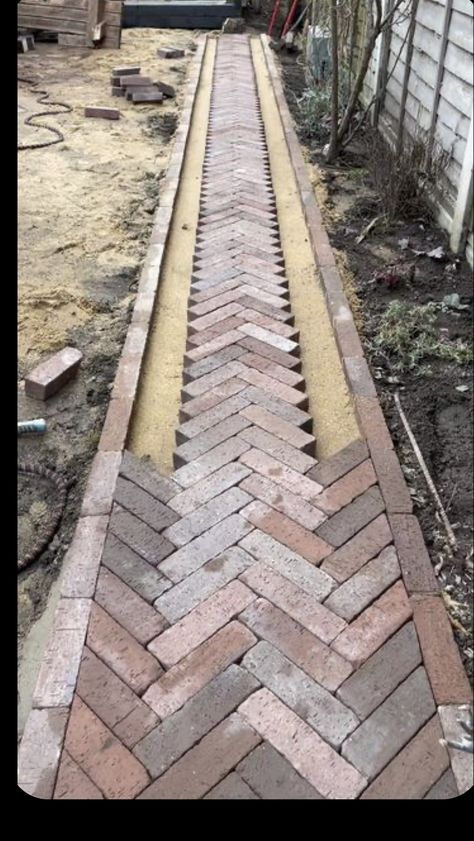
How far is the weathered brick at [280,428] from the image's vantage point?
3.34m

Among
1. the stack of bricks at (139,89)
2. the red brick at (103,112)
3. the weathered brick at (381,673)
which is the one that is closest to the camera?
the weathered brick at (381,673)

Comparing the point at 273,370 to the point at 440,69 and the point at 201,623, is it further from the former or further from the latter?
the point at 440,69

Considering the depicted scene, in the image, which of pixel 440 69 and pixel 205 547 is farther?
pixel 440 69

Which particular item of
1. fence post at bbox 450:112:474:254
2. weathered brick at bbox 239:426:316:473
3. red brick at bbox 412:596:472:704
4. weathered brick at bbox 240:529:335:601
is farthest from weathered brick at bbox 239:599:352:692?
fence post at bbox 450:112:474:254

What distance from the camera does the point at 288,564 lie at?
2.74 metres

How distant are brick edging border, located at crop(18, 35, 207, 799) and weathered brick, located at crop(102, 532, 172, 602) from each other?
5 cm

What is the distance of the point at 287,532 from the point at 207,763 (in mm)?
980

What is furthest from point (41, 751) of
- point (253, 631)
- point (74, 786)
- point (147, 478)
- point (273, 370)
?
→ point (273, 370)

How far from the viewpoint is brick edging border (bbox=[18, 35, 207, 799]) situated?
7.01 ft

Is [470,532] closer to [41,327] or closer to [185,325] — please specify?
[185,325]

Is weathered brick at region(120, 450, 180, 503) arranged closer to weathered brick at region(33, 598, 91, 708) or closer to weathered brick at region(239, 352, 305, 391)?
weathered brick at region(33, 598, 91, 708)

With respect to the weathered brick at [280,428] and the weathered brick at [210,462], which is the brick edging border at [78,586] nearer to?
the weathered brick at [210,462]

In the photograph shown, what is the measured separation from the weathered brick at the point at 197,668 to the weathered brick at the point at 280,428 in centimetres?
105

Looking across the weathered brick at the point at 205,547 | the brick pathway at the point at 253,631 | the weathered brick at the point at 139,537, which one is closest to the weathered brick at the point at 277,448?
the brick pathway at the point at 253,631
